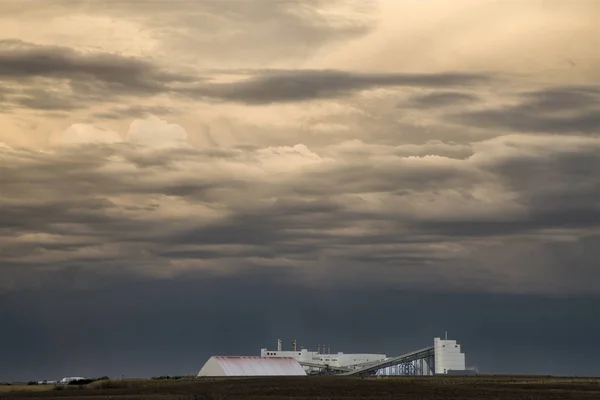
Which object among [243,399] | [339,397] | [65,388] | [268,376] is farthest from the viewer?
[268,376]

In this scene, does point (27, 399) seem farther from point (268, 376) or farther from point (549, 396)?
point (268, 376)

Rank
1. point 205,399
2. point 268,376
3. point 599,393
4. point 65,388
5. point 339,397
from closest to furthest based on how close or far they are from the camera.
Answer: point 205,399 < point 339,397 < point 599,393 < point 65,388 < point 268,376

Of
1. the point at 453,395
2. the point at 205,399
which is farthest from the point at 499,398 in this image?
the point at 205,399

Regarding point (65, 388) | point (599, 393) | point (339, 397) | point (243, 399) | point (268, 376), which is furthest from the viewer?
point (268, 376)

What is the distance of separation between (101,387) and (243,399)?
57.3 meters

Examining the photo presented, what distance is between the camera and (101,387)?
159 meters

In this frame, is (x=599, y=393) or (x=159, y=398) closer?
(x=159, y=398)

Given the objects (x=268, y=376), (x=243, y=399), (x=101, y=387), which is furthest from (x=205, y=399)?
(x=268, y=376)

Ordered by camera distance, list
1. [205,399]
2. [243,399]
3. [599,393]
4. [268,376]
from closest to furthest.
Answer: [205,399] → [243,399] → [599,393] → [268,376]

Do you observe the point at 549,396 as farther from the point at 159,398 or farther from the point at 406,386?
the point at 159,398

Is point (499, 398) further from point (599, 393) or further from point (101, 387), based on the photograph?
point (101, 387)

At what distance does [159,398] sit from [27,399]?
1700 cm

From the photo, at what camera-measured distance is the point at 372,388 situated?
5551 inches

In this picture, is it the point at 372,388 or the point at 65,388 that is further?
the point at 65,388
